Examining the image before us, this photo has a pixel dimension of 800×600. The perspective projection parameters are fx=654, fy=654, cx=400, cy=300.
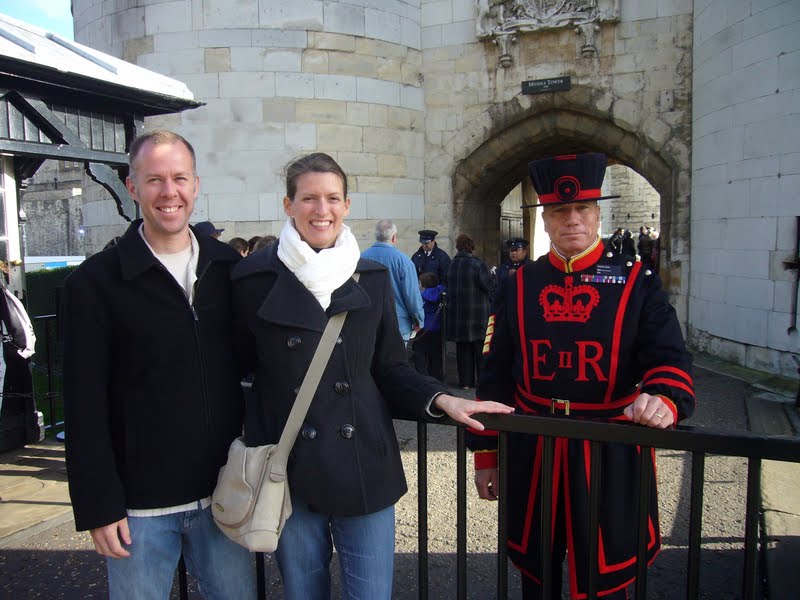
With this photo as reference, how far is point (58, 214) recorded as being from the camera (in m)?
33.0

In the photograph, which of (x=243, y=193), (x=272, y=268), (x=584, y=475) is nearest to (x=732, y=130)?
(x=243, y=193)

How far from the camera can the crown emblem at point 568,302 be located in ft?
7.03

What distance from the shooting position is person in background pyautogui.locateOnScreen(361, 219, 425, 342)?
5.75 m

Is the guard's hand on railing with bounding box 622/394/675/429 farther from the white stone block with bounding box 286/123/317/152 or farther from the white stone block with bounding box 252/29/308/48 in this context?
the white stone block with bounding box 252/29/308/48

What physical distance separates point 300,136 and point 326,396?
792 centimetres

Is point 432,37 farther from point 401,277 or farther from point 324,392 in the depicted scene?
point 324,392

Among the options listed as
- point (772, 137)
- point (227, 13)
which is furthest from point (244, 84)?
point (772, 137)

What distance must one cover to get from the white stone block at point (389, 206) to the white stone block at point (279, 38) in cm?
232

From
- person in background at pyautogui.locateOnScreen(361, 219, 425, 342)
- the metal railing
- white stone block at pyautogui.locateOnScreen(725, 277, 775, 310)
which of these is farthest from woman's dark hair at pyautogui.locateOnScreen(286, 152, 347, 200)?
white stone block at pyautogui.locateOnScreen(725, 277, 775, 310)

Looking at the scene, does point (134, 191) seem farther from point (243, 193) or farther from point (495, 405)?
point (243, 193)

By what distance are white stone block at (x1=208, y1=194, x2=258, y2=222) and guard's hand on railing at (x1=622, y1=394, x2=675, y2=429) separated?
8015 millimetres

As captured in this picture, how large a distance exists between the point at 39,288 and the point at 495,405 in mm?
14164

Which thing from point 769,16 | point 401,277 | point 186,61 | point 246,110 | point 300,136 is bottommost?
point 401,277

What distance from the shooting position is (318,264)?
1790 mm
